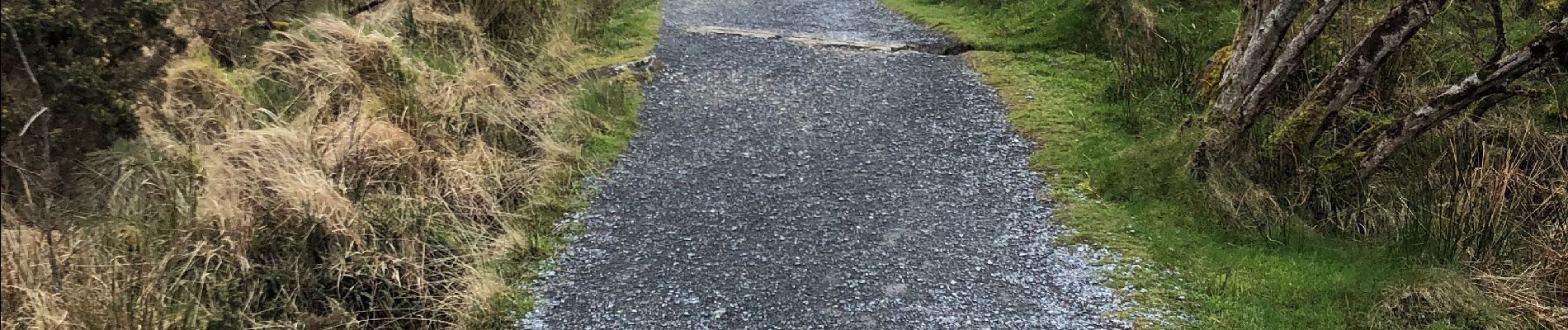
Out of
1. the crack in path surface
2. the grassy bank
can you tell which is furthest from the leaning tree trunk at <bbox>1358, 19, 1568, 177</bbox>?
the crack in path surface

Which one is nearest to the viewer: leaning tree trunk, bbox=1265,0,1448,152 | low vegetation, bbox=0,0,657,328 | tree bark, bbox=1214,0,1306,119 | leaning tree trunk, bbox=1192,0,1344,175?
low vegetation, bbox=0,0,657,328

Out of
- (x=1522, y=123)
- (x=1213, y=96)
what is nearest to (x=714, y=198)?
(x=1213, y=96)

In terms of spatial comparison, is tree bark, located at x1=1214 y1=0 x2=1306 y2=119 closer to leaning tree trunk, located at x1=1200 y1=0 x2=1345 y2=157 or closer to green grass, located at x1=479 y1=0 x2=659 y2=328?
leaning tree trunk, located at x1=1200 y1=0 x2=1345 y2=157

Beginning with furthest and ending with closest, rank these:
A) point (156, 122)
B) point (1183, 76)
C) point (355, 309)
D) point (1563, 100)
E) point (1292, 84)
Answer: point (1183, 76), point (1292, 84), point (1563, 100), point (156, 122), point (355, 309)

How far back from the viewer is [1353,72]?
197 inches

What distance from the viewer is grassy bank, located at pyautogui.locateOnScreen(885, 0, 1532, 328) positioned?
3809 millimetres

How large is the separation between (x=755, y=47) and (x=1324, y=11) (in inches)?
178

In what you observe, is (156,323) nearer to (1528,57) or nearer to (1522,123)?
(1528,57)

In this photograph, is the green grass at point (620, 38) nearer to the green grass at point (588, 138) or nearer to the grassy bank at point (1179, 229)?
the green grass at point (588, 138)

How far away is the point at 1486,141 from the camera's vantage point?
4.94 metres

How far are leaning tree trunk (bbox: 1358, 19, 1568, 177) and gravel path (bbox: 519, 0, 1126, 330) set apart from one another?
5.28 feet

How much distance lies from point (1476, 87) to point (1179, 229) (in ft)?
4.56

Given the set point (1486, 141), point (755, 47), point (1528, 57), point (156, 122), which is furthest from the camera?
point (755, 47)

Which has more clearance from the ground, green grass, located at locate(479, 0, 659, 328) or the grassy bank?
the grassy bank
